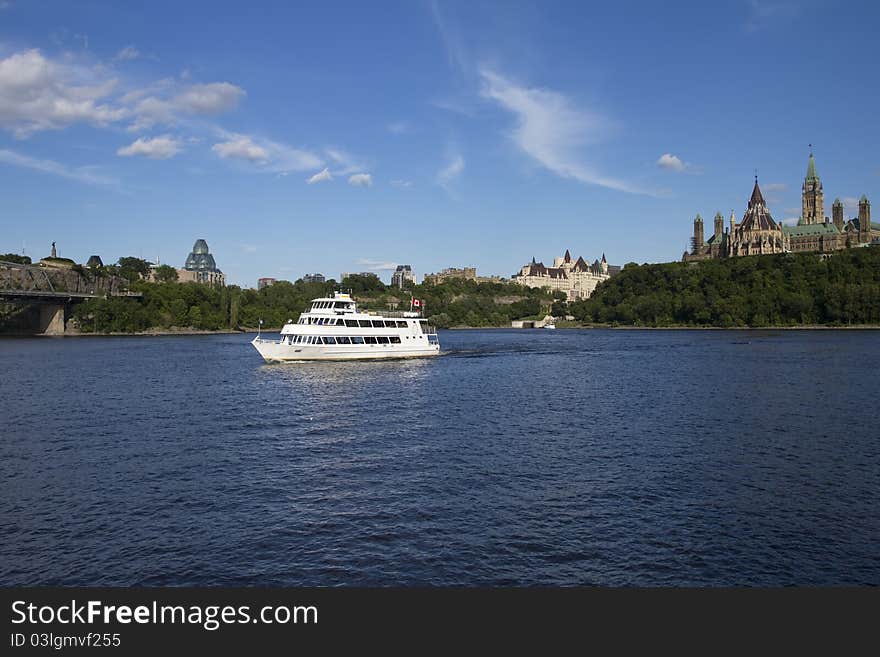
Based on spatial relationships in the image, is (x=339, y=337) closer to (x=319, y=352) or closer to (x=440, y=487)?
(x=319, y=352)

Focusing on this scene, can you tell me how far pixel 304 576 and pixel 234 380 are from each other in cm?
5067

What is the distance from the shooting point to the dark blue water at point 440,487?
19344 mm

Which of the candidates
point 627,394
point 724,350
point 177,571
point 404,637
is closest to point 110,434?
point 177,571

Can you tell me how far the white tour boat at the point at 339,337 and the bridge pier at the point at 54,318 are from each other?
133 m

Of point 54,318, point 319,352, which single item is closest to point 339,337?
point 319,352

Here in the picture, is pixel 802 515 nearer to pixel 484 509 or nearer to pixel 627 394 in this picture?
pixel 484 509

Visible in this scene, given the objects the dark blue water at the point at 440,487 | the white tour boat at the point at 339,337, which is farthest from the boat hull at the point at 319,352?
the dark blue water at the point at 440,487

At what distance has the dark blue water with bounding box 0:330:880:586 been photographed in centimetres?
1934

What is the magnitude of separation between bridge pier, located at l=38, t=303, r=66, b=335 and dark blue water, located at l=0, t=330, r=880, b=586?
507 feet

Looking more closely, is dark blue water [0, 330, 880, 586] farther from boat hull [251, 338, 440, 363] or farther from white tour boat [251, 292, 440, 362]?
white tour boat [251, 292, 440, 362]

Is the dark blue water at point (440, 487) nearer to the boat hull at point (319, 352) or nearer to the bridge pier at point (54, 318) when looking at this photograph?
the boat hull at point (319, 352)

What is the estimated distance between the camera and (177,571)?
61.9 ft

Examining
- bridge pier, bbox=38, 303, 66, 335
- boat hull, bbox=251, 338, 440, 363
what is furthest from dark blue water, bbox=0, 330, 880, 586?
bridge pier, bbox=38, 303, 66, 335

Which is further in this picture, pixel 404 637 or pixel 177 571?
pixel 177 571
